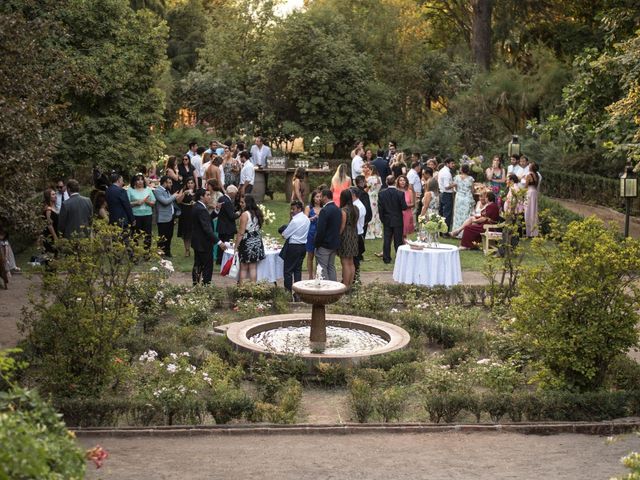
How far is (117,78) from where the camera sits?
67.9 feet

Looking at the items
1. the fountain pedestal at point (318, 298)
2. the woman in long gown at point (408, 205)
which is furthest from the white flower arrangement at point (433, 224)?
the fountain pedestal at point (318, 298)

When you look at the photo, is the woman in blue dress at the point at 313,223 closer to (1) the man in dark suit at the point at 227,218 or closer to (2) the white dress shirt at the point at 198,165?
(1) the man in dark suit at the point at 227,218

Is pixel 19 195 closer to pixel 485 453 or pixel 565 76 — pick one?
pixel 485 453

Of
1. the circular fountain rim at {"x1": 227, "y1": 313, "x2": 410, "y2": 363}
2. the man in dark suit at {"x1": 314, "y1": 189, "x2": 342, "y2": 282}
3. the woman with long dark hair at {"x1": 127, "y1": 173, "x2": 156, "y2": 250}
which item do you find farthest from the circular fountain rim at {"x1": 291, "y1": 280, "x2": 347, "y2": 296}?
the woman with long dark hair at {"x1": 127, "y1": 173, "x2": 156, "y2": 250}

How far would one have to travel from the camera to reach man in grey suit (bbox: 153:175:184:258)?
17641mm

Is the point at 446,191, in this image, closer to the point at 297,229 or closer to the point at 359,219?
the point at 359,219

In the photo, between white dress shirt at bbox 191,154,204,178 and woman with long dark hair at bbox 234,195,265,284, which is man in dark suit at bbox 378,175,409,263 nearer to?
woman with long dark hair at bbox 234,195,265,284

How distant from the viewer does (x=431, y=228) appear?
15.7 m

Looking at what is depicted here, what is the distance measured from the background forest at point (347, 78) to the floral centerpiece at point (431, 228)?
3142mm

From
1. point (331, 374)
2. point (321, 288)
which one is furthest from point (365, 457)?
point (321, 288)

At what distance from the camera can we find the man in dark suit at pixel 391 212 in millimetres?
17266

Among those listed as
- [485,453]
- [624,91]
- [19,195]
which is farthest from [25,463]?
[624,91]

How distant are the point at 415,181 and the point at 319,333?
9.67m

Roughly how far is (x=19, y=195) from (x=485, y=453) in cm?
644
